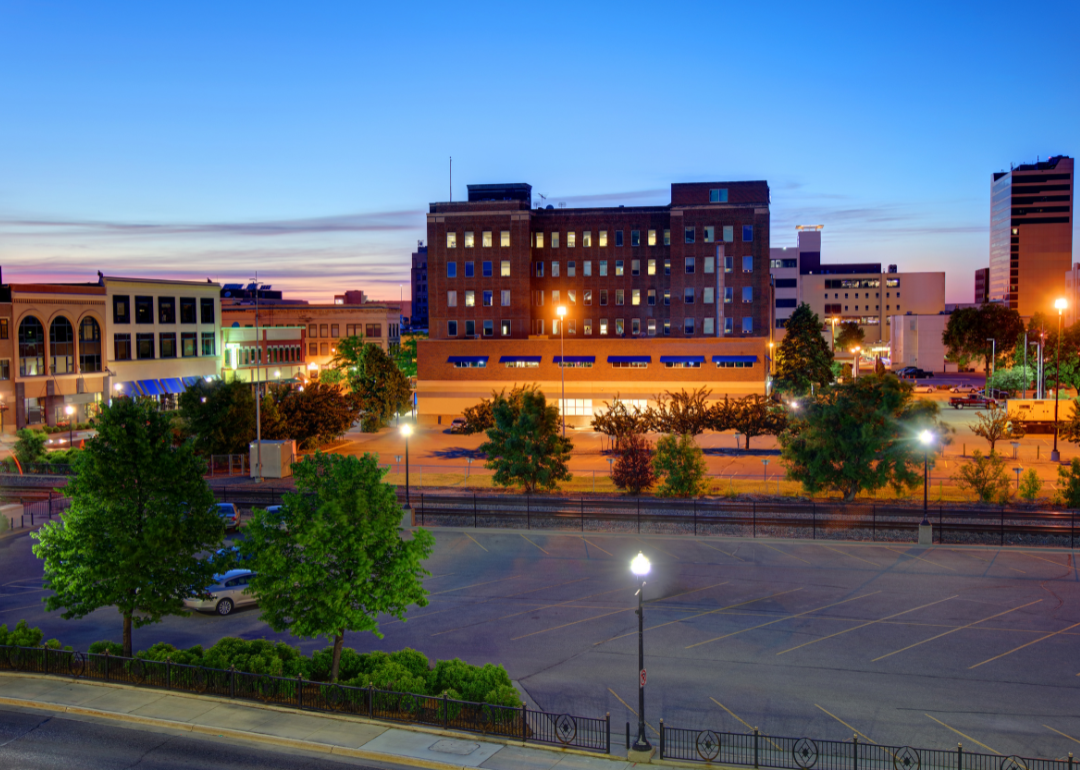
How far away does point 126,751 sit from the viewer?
56.4 ft

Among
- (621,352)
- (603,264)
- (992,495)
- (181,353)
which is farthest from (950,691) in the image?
(181,353)

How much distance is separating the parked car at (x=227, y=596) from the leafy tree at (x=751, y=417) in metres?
→ 43.2

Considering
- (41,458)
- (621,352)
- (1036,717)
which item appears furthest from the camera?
(621,352)

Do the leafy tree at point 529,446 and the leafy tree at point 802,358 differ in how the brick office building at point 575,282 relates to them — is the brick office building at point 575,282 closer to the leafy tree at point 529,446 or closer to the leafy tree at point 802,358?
the leafy tree at point 802,358

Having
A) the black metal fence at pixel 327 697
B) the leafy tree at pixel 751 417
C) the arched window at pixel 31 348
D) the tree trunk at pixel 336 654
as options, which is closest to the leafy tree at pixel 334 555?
the tree trunk at pixel 336 654

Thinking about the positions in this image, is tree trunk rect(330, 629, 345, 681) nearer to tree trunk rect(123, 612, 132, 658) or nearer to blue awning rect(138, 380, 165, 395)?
tree trunk rect(123, 612, 132, 658)

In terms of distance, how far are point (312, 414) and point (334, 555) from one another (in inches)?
1689

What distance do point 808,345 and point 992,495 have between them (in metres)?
54.3

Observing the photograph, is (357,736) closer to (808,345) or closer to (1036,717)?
(1036,717)

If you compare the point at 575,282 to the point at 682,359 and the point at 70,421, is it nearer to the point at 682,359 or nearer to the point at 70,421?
the point at 682,359

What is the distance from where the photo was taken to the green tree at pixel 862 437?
138ft

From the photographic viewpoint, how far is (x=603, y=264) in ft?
298

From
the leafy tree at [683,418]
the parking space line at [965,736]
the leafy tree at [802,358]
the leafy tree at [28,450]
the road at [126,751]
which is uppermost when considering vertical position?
the leafy tree at [802,358]

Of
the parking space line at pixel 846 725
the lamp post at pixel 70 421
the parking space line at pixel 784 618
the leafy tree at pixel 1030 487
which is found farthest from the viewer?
the lamp post at pixel 70 421
